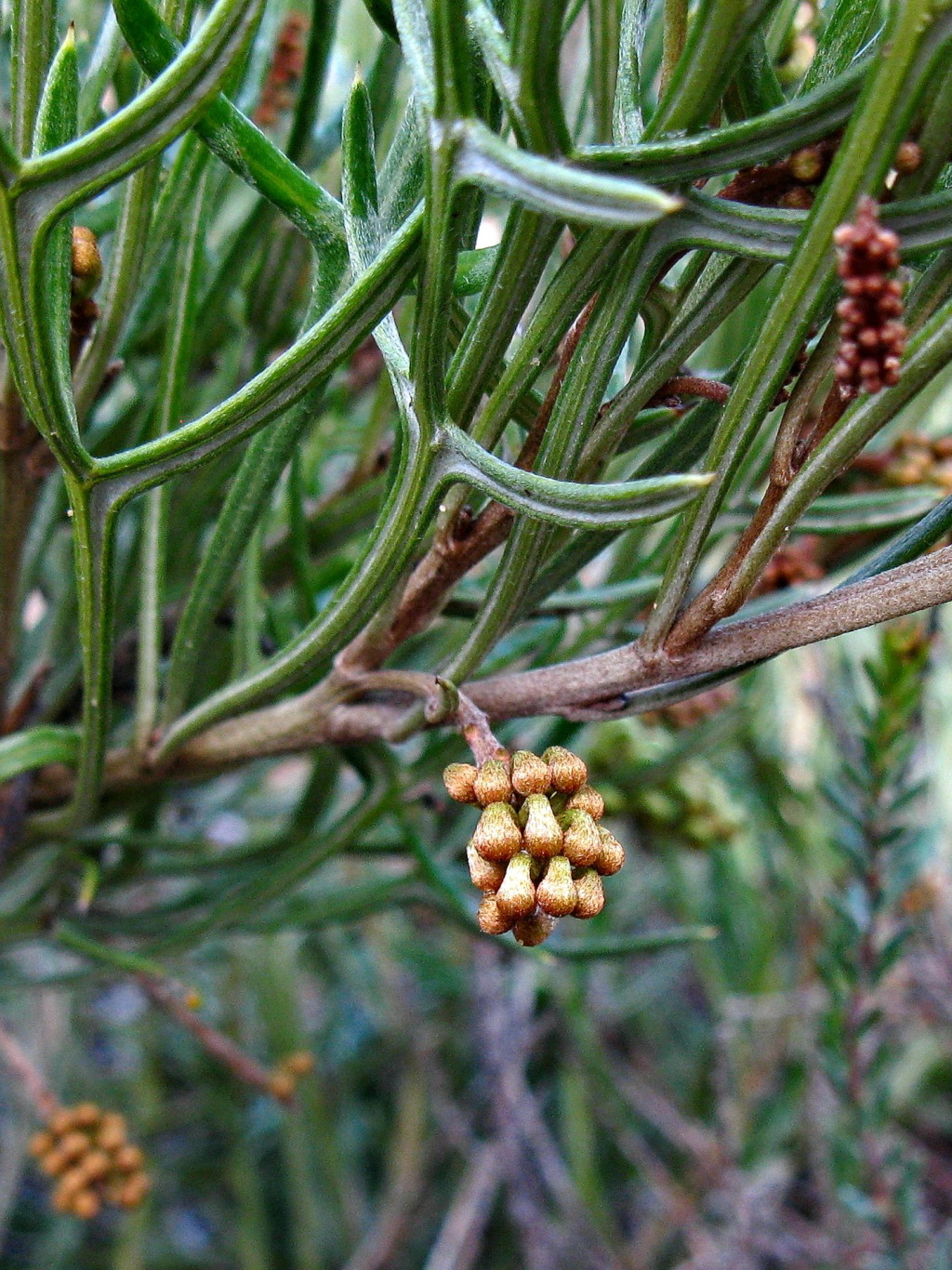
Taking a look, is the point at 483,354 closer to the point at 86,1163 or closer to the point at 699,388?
the point at 699,388

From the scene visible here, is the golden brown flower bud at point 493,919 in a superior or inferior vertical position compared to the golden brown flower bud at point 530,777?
inferior

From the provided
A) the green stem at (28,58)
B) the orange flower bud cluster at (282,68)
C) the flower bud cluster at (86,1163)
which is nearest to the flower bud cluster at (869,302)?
the green stem at (28,58)

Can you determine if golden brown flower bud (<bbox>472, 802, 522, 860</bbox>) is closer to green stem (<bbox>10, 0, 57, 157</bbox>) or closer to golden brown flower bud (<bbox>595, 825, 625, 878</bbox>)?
golden brown flower bud (<bbox>595, 825, 625, 878</bbox>)

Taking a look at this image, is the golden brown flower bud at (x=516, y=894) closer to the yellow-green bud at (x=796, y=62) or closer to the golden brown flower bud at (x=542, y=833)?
the golden brown flower bud at (x=542, y=833)

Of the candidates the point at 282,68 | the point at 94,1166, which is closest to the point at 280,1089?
the point at 94,1166

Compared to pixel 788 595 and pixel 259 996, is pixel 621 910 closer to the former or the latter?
pixel 259 996

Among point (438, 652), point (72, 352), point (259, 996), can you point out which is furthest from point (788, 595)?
point (259, 996)

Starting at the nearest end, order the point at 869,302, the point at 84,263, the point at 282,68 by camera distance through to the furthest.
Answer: the point at 869,302, the point at 84,263, the point at 282,68

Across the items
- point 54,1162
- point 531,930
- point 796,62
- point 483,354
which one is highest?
point 796,62
